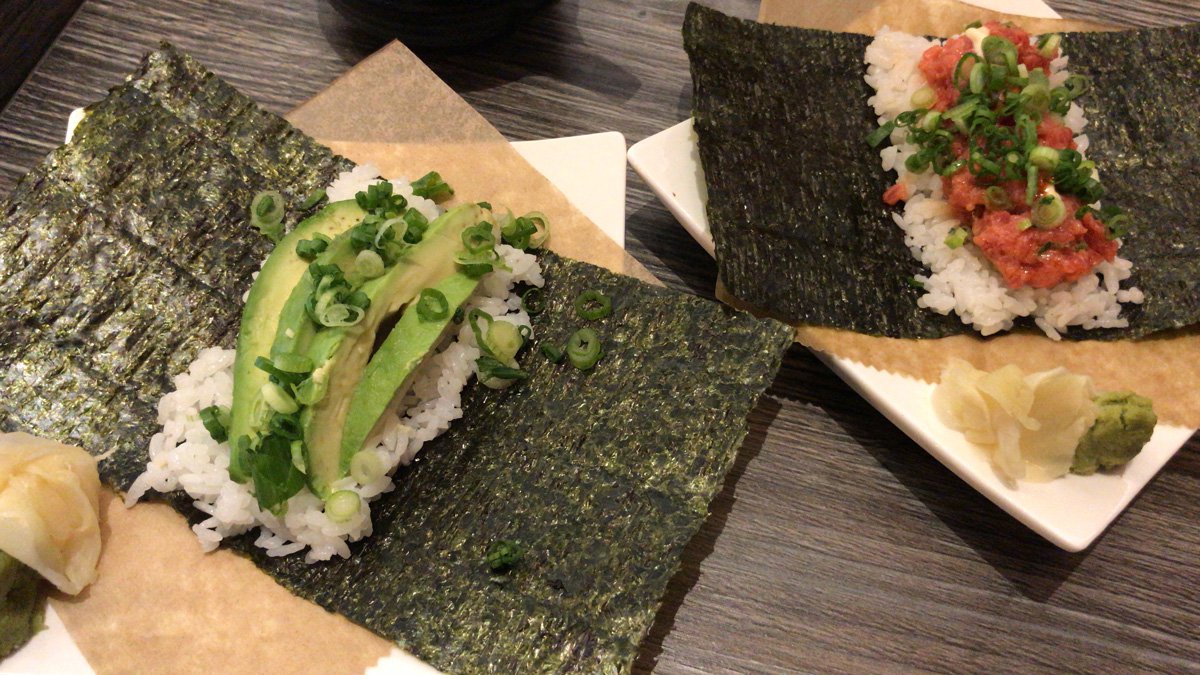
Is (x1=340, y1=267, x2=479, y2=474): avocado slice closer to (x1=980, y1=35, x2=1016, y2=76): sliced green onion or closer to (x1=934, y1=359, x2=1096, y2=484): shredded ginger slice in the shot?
(x1=934, y1=359, x2=1096, y2=484): shredded ginger slice

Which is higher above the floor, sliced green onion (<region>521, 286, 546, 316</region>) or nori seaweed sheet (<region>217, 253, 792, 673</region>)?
sliced green onion (<region>521, 286, 546, 316</region>)

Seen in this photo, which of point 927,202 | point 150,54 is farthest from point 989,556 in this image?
point 150,54

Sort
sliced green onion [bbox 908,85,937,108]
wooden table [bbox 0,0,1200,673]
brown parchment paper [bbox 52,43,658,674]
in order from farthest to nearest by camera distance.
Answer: sliced green onion [bbox 908,85,937,108]
wooden table [bbox 0,0,1200,673]
brown parchment paper [bbox 52,43,658,674]

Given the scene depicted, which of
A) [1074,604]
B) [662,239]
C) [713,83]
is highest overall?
[713,83]

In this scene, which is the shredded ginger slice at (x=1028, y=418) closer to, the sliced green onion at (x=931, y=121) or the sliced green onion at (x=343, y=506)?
the sliced green onion at (x=931, y=121)

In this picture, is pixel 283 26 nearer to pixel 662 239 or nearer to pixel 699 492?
pixel 662 239

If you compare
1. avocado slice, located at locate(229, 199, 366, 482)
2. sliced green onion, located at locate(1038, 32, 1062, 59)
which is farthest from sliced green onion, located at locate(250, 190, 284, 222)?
sliced green onion, located at locate(1038, 32, 1062, 59)

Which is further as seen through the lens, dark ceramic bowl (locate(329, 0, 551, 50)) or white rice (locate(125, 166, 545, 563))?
dark ceramic bowl (locate(329, 0, 551, 50))

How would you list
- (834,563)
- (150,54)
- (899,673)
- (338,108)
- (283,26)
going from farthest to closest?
(283,26)
(338,108)
(150,54)
(834,563)
(899,673)

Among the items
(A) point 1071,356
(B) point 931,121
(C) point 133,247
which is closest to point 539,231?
(C) point 133,247
